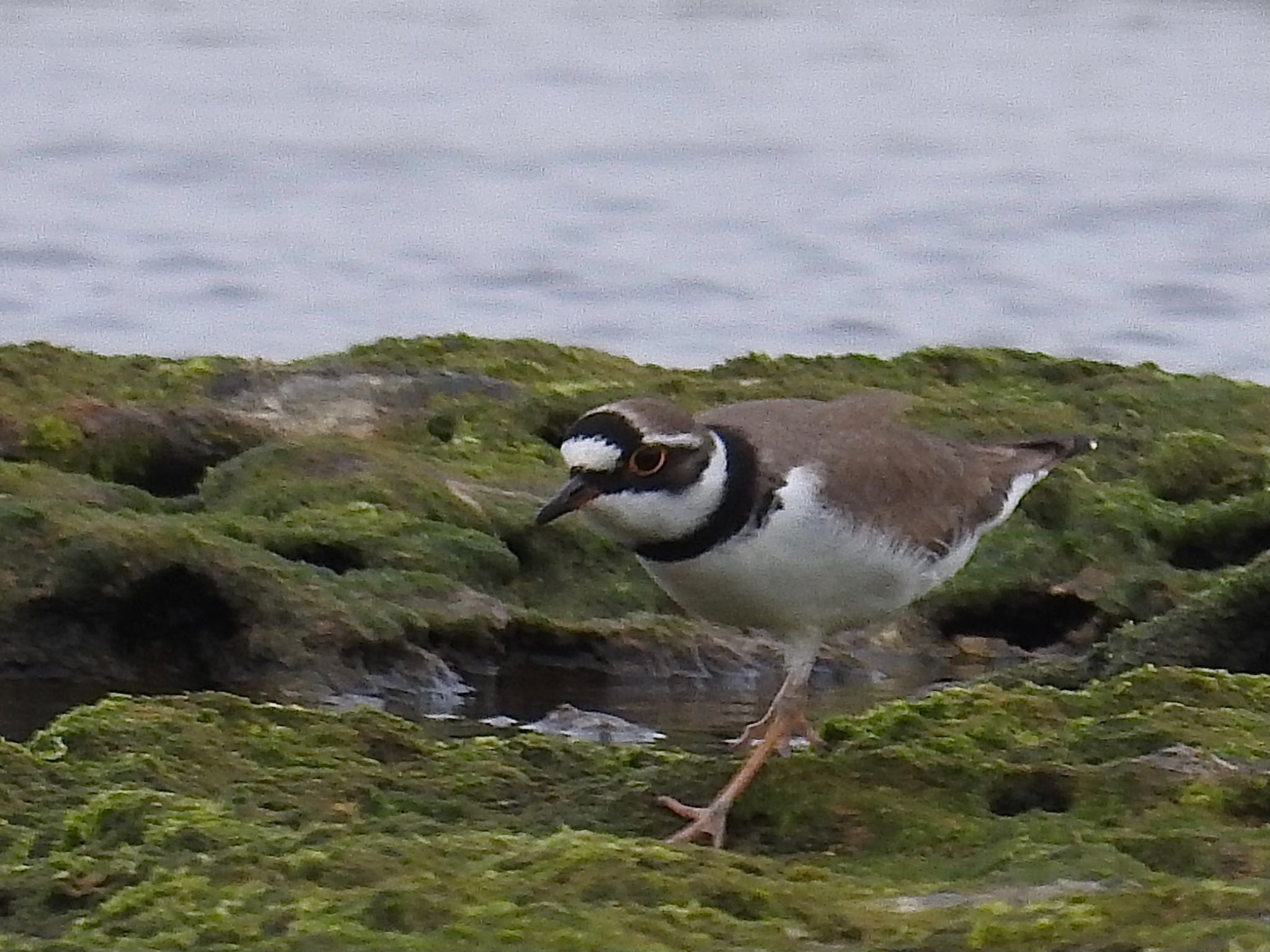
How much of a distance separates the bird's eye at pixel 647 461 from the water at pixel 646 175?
443 inches

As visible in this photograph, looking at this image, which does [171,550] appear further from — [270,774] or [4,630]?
[270,774]

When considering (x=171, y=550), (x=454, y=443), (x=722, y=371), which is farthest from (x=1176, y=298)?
(x=171, y=550)

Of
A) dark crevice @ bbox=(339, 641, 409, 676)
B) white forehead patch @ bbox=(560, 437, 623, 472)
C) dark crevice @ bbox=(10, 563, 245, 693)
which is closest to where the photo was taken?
white forehead patch @ bbox=(560, 437, 623, 472)

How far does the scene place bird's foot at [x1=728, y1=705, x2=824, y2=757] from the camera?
7.60m

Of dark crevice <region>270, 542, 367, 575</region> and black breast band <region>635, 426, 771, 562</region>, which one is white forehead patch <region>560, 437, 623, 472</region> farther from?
dark crevice <region>270, 542, 367, 575</region>

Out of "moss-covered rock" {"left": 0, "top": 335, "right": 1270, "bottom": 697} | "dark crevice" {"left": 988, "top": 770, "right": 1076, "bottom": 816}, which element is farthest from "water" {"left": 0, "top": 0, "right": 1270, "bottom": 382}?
"dark crevice" {"left": 988, "top": 770, "right": 1076, "bottom": 816}

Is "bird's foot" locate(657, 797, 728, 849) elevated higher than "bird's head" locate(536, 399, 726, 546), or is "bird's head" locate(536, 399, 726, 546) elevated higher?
"bird's head" locate(536, 399, 726, 546)

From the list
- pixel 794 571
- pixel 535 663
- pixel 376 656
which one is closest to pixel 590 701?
pixel 535 663

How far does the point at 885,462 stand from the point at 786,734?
86 centimetres

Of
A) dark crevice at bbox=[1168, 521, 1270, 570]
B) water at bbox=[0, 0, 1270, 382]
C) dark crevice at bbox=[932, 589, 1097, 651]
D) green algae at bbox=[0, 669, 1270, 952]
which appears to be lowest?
green algae at bbox=[0, 669, 1270, 952]

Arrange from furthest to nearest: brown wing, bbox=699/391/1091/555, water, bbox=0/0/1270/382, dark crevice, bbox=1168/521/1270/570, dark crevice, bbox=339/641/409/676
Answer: water, bbox=0/0/1270/382
dark crevice, bbox=1168/521/1270/570
dark crevice, bbox=339/641/409/676
brown wing, bbox=699/391/1091/555

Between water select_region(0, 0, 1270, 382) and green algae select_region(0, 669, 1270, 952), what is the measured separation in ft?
36.9

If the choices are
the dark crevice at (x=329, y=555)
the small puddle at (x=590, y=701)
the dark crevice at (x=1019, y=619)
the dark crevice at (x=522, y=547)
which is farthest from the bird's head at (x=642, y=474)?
the dark crevice at (x=1019, y=619)

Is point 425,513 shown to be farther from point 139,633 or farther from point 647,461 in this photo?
point 647,461
